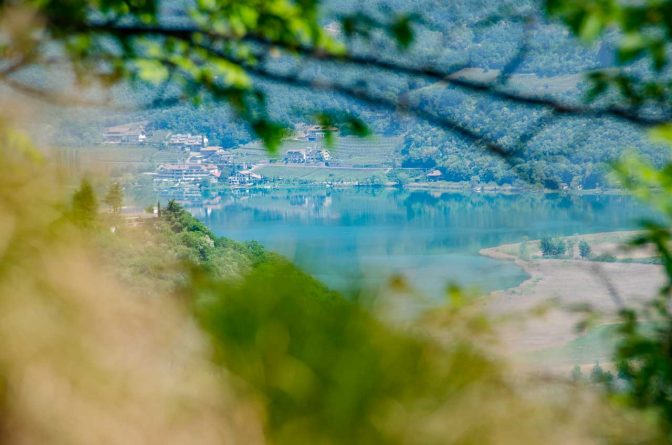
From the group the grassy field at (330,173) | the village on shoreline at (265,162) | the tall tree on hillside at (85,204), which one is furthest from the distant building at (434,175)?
the tall tree on hillside at (85,204)

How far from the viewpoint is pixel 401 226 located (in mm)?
22906

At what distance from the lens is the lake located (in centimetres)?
204

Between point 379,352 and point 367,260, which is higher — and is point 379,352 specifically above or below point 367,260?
below

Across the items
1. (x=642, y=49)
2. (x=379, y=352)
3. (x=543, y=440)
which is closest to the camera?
(x=543, y=440)

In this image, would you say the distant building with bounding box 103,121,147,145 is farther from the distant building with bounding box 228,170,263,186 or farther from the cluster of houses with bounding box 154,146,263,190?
the distant building with bounding box 228,170,263,186

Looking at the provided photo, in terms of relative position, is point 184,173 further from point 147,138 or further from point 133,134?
point 147,138

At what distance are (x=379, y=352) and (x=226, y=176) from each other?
12.9 metres

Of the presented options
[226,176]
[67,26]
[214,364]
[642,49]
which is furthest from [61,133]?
[226,176]

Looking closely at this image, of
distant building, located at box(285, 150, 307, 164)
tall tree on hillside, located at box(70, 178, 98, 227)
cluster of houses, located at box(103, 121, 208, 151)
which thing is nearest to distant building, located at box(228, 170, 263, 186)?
distant building, located at box(285, 150, 307, 164)

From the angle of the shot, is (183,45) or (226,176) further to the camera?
(226,176)

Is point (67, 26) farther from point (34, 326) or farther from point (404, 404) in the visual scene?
point (404, 404)

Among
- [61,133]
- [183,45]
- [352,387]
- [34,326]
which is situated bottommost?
[352,387]

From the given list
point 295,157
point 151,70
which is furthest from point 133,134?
point 295,157

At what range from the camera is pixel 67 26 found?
2.06 meters
